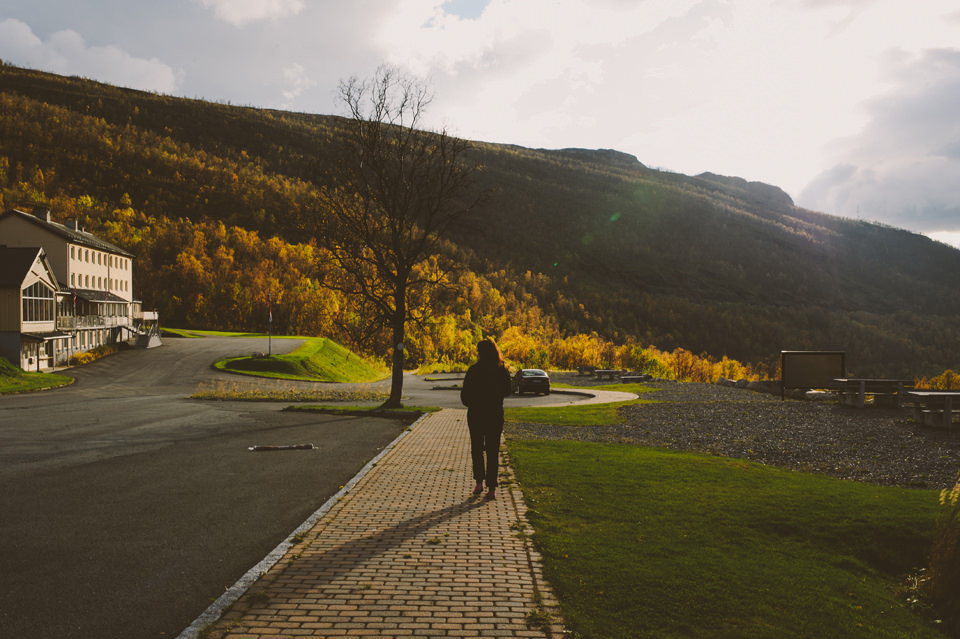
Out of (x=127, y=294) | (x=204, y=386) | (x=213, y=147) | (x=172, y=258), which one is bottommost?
(x=204, y=386)

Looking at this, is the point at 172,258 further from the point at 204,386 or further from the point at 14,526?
the point at 14,526

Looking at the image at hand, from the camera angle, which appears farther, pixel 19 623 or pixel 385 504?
pixel 385 504

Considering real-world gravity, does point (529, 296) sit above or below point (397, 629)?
above

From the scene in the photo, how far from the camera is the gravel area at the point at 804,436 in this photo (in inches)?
421

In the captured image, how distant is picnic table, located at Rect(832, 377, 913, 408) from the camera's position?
19297mm

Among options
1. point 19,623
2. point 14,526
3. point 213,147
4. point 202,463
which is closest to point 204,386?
point 202,463

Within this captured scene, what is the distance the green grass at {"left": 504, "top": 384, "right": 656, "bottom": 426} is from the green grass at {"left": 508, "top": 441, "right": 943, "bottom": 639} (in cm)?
820

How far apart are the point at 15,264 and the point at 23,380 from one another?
12.1 meters

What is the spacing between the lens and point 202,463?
1070 cm

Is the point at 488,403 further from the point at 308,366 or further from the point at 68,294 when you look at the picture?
the point at 68,294

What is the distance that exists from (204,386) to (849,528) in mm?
31882

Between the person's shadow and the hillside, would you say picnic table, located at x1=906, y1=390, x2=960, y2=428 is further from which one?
the hillside

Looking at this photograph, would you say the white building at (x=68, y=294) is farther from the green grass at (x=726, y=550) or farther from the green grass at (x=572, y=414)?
the green grass at (x=726, y=550)

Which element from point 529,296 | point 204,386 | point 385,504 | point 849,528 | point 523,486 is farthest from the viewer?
point 529,296
